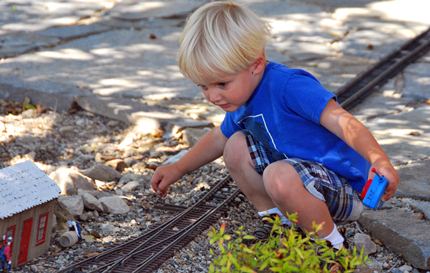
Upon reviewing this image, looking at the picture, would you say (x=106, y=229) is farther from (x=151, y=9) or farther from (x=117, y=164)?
(x=151, y=9)

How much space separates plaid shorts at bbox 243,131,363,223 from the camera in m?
3.87

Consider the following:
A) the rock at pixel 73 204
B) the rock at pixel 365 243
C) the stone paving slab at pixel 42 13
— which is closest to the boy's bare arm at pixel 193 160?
the rock at pixel 73 204

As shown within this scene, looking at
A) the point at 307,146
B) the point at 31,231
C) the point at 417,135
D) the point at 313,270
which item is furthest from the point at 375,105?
the point at 313,270

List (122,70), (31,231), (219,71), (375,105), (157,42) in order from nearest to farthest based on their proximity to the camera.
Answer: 1. (219,71)
2. (31,231)
3. (375,105)
4. (122,70)
5. (157,42)

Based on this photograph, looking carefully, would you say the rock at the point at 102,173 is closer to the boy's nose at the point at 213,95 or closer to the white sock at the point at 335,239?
the boy's nose at the point at 213,95

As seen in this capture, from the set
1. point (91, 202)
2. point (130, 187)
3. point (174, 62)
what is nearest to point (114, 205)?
point (91, 202)

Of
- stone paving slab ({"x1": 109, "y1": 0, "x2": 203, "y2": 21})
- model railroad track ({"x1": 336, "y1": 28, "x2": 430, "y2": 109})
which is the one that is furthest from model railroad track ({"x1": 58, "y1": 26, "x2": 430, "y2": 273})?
stone paving slab ({"x1": 109, "y1": 0, "x2": 203, "y2": 21})

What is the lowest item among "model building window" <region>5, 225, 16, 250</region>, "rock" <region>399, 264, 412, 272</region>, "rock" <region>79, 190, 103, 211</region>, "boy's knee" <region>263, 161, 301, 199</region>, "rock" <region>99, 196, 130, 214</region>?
"rock" <region>99, 196, 130, 214</region>

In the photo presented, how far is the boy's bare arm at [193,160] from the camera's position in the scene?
4.50m

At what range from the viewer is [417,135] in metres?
5.94

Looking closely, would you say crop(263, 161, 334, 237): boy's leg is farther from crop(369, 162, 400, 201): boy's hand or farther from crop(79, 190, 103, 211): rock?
crop(79, 190, 103, 211): rock

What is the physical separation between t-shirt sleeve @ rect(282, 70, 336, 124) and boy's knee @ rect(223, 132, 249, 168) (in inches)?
14.4

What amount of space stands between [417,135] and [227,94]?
233 centimetres

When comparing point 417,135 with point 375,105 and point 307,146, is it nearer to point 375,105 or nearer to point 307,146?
point 375,105
